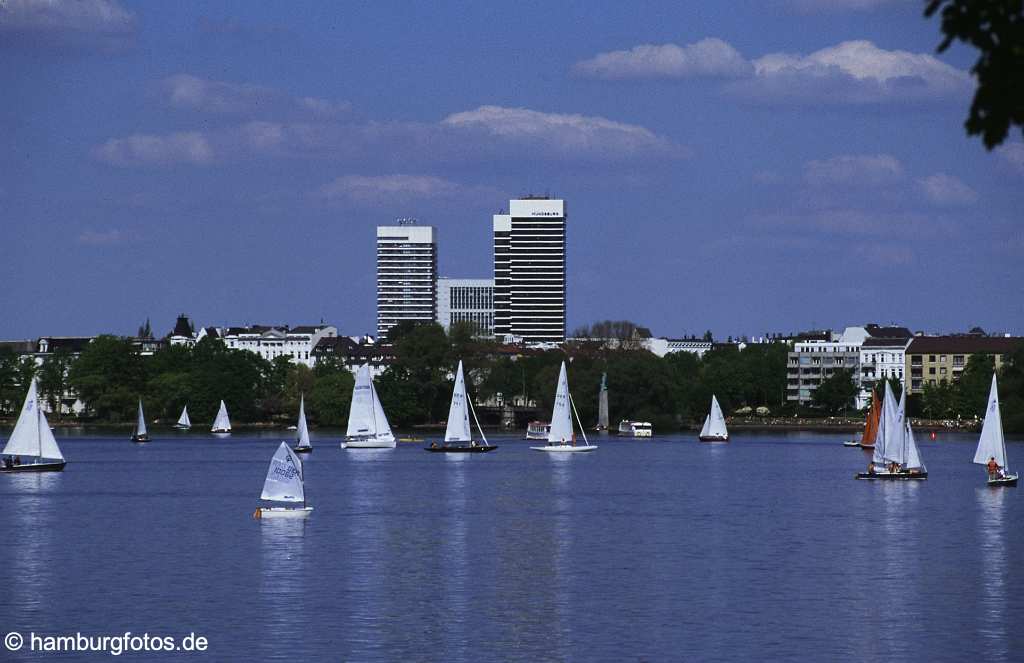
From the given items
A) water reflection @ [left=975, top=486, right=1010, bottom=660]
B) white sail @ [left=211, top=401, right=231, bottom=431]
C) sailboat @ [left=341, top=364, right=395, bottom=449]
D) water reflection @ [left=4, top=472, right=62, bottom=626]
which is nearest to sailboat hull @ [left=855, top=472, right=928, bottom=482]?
water reflection @ [left=975, top=486, right=1010, bottom=660]

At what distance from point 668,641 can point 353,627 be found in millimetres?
7466

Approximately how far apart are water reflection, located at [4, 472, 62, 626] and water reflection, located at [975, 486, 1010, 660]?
884 inches

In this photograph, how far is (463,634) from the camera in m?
40.1

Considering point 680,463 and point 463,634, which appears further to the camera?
point 680,463

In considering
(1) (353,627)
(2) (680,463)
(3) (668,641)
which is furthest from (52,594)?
(2) (680,463)

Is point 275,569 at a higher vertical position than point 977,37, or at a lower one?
lower

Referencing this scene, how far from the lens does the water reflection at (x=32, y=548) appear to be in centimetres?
4522

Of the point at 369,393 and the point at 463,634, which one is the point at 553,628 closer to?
the point at 463,634

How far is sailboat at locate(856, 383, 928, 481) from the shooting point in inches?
3652

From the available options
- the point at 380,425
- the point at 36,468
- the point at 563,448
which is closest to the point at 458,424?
the point at 563,448

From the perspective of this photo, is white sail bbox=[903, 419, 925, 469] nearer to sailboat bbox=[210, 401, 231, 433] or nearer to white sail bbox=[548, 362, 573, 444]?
white sail bbox=[548, 362, 573, 444]

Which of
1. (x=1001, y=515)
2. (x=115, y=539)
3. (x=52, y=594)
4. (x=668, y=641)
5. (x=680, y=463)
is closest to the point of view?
(x=668, y=641)

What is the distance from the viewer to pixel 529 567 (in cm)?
5375

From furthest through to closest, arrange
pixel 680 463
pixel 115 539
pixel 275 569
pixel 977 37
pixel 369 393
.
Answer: pixel 369 393
pixel 680 463
pixel 115 539
pixel 275 569
pixel 977 37
